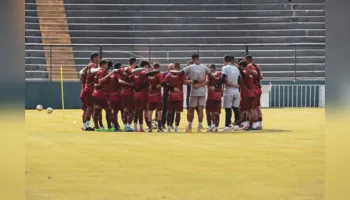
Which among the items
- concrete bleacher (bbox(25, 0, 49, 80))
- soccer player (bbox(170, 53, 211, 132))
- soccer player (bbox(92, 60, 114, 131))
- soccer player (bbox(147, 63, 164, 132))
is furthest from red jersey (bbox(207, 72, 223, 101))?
concrete bleacher (bbox(25, 0, 49, 80))

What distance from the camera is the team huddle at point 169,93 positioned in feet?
73.1

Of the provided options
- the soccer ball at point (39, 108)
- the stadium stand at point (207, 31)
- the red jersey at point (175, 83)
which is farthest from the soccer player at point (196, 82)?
the stadium stand at point (207, 31)

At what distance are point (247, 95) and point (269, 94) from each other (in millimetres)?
17011

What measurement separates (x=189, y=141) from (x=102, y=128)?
4779mm

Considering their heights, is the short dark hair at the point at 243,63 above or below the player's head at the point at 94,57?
below

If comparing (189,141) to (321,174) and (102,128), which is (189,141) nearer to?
(102,128)

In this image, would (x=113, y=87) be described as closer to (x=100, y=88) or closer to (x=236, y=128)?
(x=100, y=88)

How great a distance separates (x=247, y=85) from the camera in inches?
917

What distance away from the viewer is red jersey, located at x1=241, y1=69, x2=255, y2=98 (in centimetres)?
2306

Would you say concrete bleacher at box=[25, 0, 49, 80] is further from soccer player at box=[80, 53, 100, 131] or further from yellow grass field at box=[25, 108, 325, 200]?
yellow grass field at box=[25, 108, 325, 200]

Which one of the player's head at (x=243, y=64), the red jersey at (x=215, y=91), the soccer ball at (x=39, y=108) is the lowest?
the soccer ball at (x=39, y=108)

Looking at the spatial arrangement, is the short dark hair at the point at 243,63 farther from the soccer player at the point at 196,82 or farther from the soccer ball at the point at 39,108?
the soccer ball at the point at 39,108

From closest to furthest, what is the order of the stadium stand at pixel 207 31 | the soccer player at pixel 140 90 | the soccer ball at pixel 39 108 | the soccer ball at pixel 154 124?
the soccer player at pixel 140 90 → the soccer ball at pixel 154 124 → the soccer ball at pixel 39 108 → the stadium stand at pixel 207 31

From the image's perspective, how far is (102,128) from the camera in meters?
23.2
